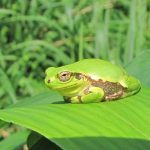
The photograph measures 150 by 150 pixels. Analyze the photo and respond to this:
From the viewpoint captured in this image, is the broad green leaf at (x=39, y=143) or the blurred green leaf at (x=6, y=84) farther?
the blurred green leaf at (x=6, y=84)

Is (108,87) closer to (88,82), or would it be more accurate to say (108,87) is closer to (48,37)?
(88,82)

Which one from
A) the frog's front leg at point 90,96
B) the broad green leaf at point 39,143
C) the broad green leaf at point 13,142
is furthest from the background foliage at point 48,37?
the frog's front leg at point 90,96

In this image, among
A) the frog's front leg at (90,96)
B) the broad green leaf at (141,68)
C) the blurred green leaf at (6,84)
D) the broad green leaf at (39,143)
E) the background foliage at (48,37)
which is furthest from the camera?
the background foliage at (48,37)

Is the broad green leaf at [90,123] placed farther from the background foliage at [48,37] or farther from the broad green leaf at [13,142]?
the background foliage at [48,37]

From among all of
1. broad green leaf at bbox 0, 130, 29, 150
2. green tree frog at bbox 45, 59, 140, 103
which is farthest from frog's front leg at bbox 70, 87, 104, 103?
broad green leaf at bbox 0, 130, 29, 150

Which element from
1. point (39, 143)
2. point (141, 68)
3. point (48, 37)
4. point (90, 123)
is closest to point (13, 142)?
point (39, 143)

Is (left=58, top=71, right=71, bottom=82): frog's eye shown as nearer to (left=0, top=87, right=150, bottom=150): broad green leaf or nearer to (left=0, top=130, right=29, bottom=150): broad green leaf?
(left=0, top=87, right=150, bottom=150): broad green leaf
